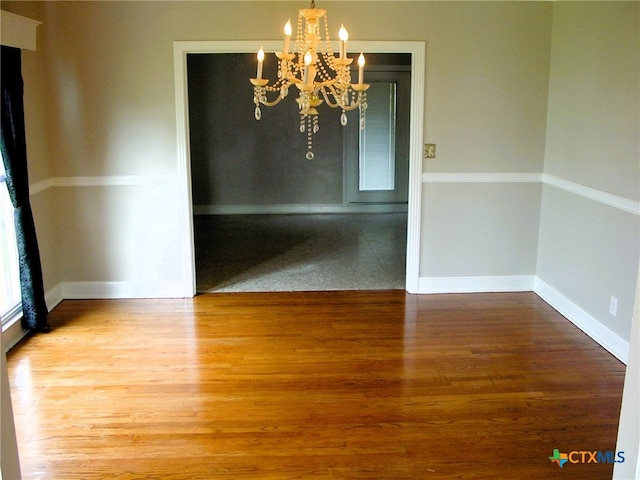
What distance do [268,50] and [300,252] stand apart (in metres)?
2.39

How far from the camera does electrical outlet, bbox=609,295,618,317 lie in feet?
13.2

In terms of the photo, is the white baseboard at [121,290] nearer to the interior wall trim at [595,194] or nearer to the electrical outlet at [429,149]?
the electrical outlet at [429,149]

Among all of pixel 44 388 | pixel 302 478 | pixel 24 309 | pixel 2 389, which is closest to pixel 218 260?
pixel 24 309

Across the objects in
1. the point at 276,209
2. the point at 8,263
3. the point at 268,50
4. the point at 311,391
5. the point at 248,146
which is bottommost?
the point at 311,391

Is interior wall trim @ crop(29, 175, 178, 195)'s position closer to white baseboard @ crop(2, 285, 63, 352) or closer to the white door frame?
the white door frame

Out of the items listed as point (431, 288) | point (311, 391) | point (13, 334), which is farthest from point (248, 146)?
point (311, 391)

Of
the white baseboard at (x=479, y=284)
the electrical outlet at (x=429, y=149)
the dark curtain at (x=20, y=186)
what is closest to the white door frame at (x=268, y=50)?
the electrical outlet at (x=429, y=149)

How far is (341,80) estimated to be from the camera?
3.37 metres

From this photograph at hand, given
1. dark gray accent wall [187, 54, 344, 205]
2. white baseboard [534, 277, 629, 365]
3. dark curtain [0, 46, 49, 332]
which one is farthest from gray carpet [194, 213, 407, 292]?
dark curtain [0, 46, 49, 332]

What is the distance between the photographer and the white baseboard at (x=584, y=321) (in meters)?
3.98

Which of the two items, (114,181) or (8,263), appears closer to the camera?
(8,263)

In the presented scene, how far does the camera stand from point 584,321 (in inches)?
175

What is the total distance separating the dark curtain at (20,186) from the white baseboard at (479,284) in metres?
2.99

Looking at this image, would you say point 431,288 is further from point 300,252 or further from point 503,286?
point 300,252
